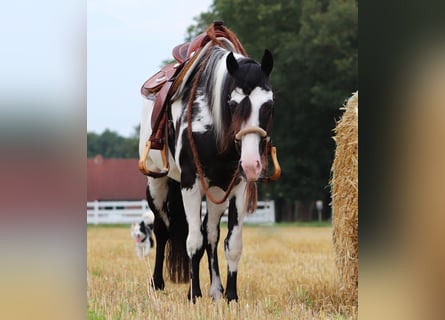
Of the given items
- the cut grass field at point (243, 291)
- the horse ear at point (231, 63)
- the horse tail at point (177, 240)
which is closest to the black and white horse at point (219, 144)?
the horse ear at point (231, 63)

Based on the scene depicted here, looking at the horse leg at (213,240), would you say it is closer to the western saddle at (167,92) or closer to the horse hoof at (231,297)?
the horse hoof at (231,297)

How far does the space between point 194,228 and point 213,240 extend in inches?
13.4

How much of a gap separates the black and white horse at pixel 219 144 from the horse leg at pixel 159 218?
0.54 meters

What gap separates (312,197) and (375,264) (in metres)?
18.3

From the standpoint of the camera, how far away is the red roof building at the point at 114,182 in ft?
80.5

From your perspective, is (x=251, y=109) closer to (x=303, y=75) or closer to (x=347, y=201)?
(x=347, y=201)

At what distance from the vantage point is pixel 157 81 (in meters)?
5.94

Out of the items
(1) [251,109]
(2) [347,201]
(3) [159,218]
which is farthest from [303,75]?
(1) [251,109]

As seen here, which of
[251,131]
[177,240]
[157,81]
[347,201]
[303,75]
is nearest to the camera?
[251,131]

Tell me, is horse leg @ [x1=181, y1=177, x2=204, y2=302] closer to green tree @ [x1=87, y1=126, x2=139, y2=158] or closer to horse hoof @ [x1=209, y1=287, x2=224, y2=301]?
horse hoof @ [x1=209, y1=287, x2=224, y2=301]

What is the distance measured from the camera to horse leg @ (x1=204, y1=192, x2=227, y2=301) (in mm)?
5191

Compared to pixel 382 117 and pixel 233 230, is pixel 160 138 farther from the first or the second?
pixel 382 117

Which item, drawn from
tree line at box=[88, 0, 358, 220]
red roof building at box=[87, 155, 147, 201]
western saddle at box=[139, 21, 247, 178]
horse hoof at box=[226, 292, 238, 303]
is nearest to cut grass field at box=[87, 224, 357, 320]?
horse hoof at box=[226, 292, 238, 303]

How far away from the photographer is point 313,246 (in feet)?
37.8
